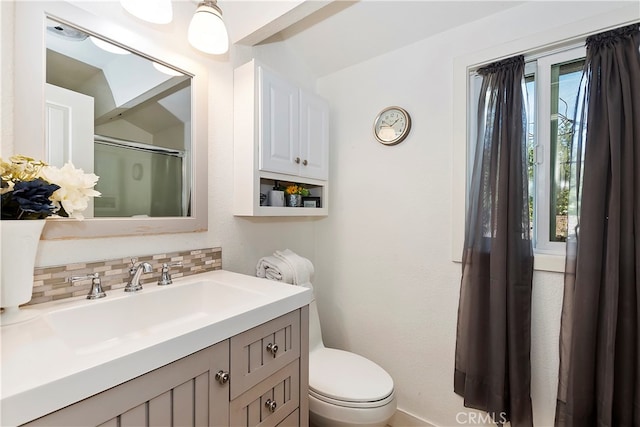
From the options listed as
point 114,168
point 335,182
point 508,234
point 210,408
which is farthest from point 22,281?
point 508,234

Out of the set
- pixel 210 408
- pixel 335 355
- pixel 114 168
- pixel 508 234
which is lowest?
pixel 335 355

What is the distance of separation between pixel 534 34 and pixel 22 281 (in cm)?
210

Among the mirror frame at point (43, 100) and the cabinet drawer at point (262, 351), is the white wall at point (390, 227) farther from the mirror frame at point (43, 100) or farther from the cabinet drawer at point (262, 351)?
the cabinet drawer at point (262, 351)

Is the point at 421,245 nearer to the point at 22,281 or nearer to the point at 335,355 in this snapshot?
the point at 335,355

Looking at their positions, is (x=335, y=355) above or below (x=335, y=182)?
below

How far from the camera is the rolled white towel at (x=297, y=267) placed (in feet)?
5.21

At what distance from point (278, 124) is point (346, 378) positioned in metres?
1.33

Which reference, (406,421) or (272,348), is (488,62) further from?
(406,421)

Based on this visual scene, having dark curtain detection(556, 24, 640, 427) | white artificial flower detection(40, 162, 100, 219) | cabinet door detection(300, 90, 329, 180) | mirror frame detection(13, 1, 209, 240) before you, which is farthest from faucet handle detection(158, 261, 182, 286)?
dark curtain detection(556, 24, 640, 427)

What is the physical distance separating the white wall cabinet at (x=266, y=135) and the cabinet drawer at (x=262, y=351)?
0.62 meters

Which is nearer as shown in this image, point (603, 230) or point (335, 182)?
point (603, 230)

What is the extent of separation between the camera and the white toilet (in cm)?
124

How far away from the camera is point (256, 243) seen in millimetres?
1672

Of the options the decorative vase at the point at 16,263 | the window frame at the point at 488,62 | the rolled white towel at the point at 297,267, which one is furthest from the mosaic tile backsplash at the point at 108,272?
the window frame at the point at 488,62
